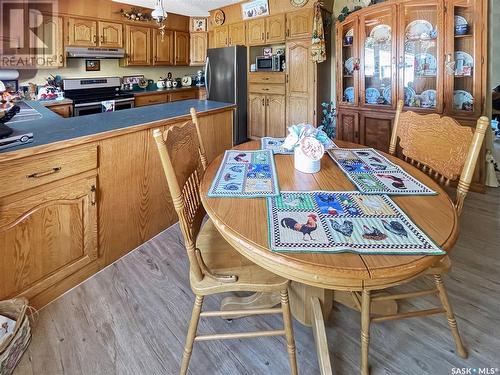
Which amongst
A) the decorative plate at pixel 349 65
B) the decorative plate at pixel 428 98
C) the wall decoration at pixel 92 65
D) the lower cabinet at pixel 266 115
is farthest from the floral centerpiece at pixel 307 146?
the wall decoration at pixel 92 65

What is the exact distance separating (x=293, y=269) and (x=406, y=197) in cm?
57

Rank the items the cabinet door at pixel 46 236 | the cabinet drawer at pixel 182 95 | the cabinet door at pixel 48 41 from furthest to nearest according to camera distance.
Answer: the cabinet drawer at pixel 182 95, the cabinet door at pixel 48 41, the cabinet door at pixel 46 236

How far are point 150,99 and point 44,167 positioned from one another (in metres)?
3.94

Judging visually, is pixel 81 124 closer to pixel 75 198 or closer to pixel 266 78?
pixel 75 198

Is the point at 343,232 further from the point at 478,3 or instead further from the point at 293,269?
the point at 478,3

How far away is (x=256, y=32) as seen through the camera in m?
4.76

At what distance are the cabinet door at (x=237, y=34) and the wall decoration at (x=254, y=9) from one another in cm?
15

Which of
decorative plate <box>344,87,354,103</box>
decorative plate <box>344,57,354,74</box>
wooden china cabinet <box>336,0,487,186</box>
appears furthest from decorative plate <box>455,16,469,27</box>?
decorative plate <box>344,87,354,103</box>

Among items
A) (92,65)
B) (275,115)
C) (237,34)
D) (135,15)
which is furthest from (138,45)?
(275,115)

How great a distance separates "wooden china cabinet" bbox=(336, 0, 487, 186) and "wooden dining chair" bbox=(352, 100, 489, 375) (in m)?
1.85

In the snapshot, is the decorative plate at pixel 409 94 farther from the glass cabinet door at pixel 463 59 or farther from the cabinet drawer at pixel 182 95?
the cabinet drawer at pixel 182 95

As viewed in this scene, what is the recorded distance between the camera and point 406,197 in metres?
1.11

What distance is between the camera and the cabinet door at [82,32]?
4.24 m

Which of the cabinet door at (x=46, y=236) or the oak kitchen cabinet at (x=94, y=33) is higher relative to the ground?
the oak kitchen cabinet at (x=94, y=33)
